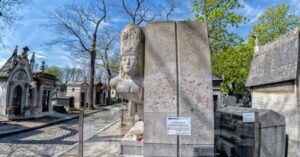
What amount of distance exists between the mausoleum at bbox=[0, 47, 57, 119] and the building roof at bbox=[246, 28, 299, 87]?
17607 mm

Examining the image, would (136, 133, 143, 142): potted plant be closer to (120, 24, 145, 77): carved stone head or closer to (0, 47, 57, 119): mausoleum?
(120, 24, 145, 77): carved stone head

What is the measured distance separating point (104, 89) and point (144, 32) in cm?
4165

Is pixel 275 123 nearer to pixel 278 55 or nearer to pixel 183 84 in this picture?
pixel 183 84

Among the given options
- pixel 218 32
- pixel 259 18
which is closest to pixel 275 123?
pixel 218 32

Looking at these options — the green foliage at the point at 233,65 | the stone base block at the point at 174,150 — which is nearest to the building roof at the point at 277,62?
the green foliage at the point at 233,65

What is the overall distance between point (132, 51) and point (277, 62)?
914 centimetres

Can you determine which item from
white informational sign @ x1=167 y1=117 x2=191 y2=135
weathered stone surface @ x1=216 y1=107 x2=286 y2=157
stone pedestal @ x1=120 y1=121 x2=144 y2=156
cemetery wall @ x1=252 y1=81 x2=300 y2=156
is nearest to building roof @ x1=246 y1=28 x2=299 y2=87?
cemetery wall @ x1=252 y1=81 x2=300 y2=156

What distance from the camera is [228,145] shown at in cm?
566

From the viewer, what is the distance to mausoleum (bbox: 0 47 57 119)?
16.0 m

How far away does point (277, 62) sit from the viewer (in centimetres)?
989

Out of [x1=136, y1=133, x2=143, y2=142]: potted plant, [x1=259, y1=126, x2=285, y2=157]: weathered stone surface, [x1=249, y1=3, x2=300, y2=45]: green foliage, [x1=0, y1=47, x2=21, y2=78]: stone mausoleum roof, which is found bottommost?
[x1=259, y1=126, x2=285, y2=157]: weathered stone surface

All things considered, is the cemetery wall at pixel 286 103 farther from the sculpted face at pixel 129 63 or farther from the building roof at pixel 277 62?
the sculpted face at pixel 129 63

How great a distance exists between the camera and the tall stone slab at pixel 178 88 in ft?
11.2

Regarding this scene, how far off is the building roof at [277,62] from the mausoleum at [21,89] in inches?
693
